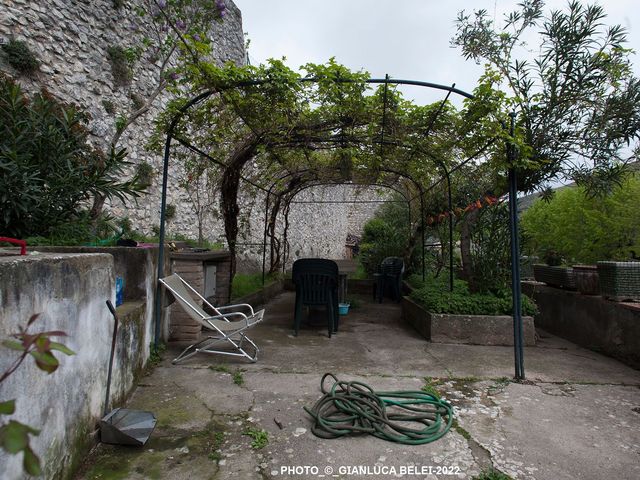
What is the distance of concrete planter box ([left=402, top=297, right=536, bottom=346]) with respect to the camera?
4285 mm

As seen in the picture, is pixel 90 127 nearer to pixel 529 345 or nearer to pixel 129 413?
pixel 129 413

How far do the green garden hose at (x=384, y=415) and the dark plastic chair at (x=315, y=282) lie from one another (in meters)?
1.81

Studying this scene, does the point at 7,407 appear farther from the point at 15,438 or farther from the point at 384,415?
the point at 384,415

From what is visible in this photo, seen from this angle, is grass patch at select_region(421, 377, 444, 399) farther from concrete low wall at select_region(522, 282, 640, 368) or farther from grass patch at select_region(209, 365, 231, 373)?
concrete low wall at select_region(522, 282, 640, 368)

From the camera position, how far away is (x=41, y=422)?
1497mm

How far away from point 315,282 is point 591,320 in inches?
119

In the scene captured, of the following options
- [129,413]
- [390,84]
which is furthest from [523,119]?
[129,413]

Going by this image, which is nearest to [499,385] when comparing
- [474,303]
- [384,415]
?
[384,415]

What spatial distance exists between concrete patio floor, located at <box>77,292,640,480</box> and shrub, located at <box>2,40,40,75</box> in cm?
452

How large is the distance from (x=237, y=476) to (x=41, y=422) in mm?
847

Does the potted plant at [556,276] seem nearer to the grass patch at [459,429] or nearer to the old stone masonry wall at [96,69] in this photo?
the grass patch at [459,429]

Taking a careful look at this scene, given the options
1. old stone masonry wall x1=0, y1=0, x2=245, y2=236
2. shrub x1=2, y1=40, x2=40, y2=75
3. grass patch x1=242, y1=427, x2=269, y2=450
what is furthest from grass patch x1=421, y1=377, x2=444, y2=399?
shrub x1=2, y1=40, x2=40, y2=75

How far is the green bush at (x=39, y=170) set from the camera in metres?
2.99

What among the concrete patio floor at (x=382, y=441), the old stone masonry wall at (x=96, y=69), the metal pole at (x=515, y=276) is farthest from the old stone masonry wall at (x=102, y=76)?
the metal pole at (x=515, y=276)
